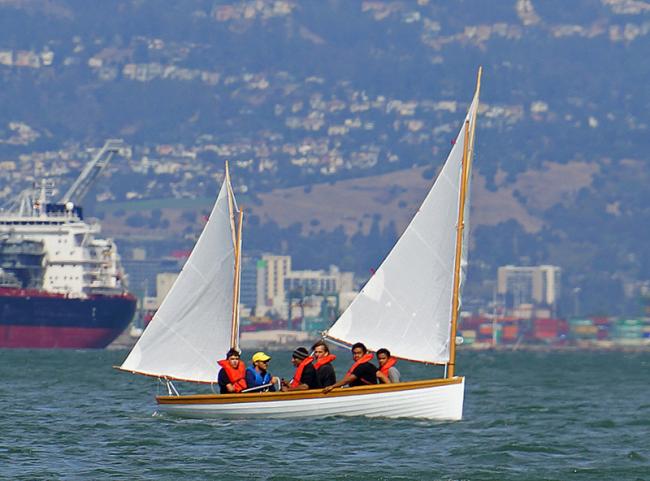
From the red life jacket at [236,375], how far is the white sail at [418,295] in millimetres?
2186

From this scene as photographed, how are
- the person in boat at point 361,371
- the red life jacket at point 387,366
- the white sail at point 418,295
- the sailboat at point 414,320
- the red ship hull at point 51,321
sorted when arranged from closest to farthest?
1. the person in boat at point 361,371
2. the red life jacket at point 387,366
3. the sailboat at point 414,320
4. the white sail at point 418,295
5. the red ship hull at point 51,321

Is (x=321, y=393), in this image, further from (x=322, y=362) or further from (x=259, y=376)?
(x=259, y=376)

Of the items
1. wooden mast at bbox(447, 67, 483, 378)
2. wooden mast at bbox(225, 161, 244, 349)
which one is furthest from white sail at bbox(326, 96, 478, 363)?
wooden mast at bbox(225, 161, 244, 349)

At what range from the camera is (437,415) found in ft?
133

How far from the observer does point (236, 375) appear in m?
41.0

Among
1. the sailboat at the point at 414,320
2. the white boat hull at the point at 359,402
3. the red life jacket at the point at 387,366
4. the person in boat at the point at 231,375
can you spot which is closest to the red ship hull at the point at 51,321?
the sailboat at the point at 414,320

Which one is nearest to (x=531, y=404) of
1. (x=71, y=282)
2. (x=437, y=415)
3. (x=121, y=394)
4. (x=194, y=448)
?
(x=121, y=394)

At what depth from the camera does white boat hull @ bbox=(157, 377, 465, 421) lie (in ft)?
131

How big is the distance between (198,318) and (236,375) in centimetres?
376

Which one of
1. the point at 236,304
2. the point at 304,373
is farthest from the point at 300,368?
the point at 236,304

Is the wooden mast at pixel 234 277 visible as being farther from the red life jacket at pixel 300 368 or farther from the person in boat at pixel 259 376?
the red life jacket at pixel 300 368

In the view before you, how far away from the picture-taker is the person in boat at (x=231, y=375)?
40.9 metres

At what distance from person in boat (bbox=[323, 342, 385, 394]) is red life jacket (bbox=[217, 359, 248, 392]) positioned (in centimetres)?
196

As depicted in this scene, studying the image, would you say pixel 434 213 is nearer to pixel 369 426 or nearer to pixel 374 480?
pixel 369 426
